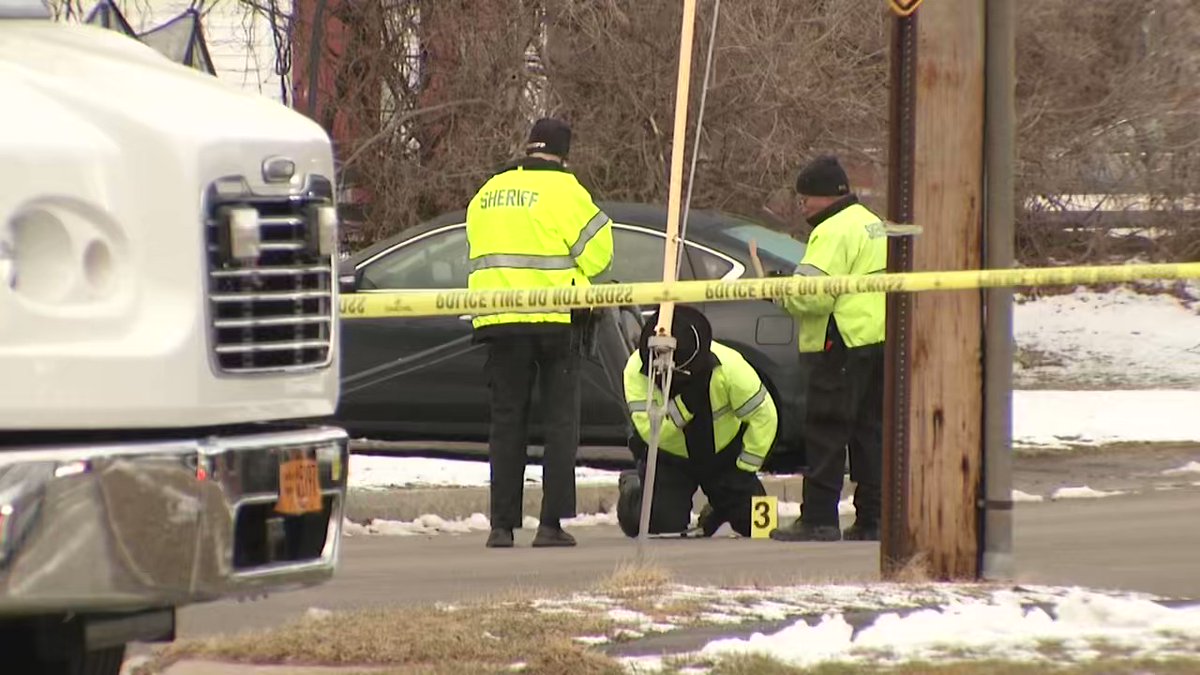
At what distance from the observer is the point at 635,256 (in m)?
13.4

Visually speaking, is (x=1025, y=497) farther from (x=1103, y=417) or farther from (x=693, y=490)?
(x=1103, y=417)

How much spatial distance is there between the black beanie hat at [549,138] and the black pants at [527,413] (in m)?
0.78

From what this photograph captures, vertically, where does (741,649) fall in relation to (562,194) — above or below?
below

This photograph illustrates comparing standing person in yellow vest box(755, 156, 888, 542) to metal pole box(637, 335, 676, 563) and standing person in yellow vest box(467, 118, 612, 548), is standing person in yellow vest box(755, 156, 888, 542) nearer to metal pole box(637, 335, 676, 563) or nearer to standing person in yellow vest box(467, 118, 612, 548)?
standing person in yellow vest box(467, 118, 612, 548)

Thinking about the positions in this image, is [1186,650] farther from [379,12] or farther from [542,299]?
[379,12]

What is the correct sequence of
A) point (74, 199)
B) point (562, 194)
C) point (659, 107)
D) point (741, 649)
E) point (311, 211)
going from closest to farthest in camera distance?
1. point (74, 199)
2. point (311, 211)
3. point (741, 649)
4. point (562, 194)
5. point (659, 107)

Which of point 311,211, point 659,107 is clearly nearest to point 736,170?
point 659,107

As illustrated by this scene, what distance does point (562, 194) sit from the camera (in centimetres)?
1045

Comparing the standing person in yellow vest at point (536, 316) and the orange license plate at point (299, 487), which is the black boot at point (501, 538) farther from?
the orange license plate at point (299, 487)

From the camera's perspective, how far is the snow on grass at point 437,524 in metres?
11.7

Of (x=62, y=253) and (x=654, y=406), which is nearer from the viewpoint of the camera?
(x=62, y=253)

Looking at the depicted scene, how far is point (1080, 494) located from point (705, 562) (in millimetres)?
3796

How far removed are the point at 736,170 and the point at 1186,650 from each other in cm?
1220

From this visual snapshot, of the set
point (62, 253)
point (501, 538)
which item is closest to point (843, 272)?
point (501, 538)
